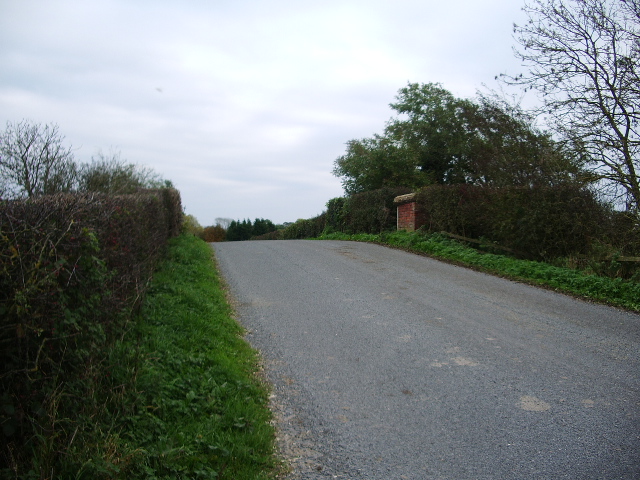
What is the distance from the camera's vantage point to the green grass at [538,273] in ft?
29.0

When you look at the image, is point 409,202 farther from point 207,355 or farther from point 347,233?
point 207,355

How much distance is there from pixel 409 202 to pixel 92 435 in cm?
1578

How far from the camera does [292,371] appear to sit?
5.62 metres

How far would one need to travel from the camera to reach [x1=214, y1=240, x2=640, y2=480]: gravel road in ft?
12.3

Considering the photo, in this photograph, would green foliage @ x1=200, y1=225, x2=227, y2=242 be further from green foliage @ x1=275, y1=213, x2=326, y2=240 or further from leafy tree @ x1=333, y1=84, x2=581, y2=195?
leafy tree @ x1=333, y1=84, x2=581, y2=195

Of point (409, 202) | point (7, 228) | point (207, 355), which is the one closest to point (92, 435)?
point (7, 228)

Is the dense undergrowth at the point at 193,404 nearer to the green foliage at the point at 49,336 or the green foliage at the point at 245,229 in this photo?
the green foliage at the point at 49,336

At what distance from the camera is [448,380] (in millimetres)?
5238

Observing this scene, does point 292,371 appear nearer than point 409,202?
Yes

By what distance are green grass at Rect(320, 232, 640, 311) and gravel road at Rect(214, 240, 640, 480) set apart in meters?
0.61

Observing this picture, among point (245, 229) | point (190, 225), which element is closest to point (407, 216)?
point (190, 225)

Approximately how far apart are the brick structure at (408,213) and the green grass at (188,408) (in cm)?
1201

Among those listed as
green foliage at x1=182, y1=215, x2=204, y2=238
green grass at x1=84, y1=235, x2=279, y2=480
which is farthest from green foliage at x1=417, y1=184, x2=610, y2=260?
green foliage at x1=182, y1=215, x2=204, y2=238

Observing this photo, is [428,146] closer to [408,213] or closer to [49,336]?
[408,213]
